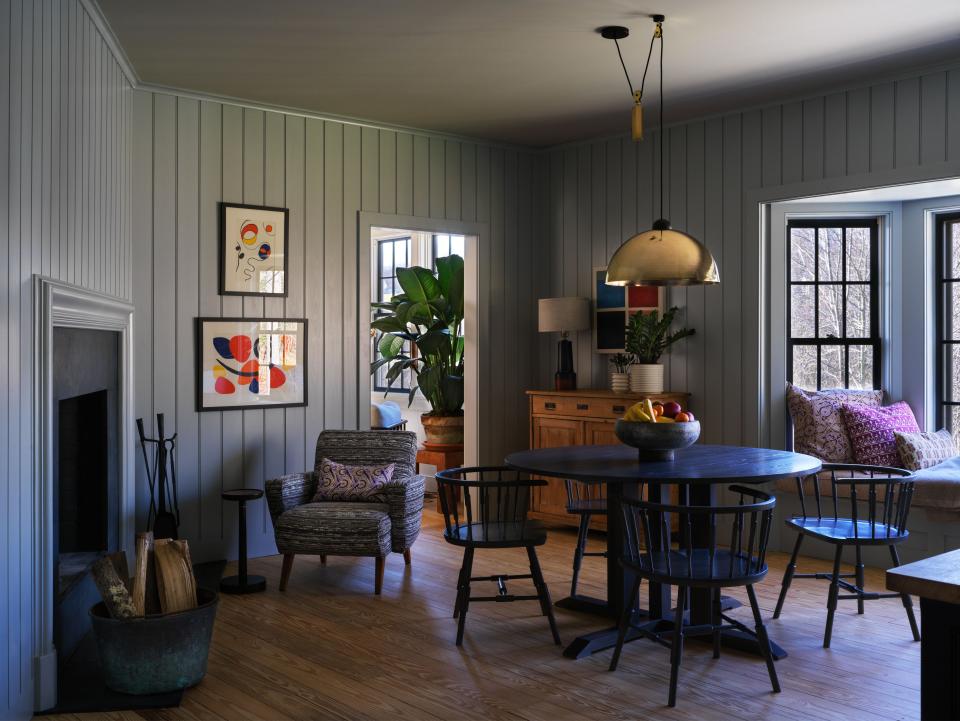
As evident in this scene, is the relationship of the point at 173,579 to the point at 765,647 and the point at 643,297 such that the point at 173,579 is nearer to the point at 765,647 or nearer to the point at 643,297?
the point at 765,647

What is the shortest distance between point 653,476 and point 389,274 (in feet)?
19.3

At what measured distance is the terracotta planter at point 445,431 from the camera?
24.0 ft

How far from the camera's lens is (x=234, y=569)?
17.7ft

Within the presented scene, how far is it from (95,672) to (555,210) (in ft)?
15.4

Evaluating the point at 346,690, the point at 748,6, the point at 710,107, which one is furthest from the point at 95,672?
the point at 710,107

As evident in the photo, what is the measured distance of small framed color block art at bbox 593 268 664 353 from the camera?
6387 mm

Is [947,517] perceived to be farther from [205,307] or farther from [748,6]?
Answer: [205,307]

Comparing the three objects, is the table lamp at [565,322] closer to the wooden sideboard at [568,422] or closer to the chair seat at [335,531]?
the wooden sideboard at [568,422]

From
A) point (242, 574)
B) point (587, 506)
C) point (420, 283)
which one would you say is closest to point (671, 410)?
point (587, 506)

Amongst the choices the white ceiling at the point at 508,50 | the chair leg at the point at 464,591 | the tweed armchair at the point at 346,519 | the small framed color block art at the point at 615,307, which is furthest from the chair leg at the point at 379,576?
the white ceiling at the point at 508,50

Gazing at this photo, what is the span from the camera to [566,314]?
6.55 m

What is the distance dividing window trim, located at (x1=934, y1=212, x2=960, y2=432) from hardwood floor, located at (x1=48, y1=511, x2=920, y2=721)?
1.35 metres

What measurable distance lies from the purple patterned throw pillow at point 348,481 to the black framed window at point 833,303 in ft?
9.00

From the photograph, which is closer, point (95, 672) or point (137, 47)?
point (95, 672)
